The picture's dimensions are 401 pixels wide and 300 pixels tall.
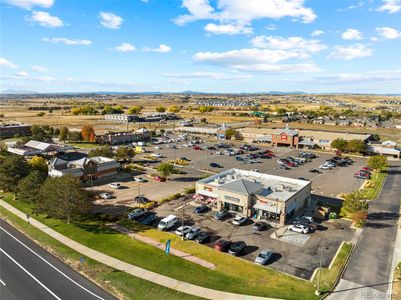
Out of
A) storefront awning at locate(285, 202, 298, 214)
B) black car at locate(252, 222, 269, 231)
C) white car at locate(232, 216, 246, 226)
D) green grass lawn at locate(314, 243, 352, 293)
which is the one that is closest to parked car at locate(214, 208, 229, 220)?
white car at locate(232, 216, 246, 226)

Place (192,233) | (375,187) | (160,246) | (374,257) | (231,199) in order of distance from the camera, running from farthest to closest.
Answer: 1. (375,187)
2. (231,199)
3. (192,233)
4. (160,246)
5. (374,257)

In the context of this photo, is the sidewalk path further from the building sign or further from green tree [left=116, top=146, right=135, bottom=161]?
green tree [left=116, top=146, right=135, bottom=161]

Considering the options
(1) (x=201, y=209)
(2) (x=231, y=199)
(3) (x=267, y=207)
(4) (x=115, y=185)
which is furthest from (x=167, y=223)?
(4) (x=115, y=185)

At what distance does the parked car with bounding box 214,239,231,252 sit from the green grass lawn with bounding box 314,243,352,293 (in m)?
12.5

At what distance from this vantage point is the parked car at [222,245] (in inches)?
1734

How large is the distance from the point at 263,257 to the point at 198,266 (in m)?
8.87

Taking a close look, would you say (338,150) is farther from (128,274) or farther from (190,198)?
(128,274)

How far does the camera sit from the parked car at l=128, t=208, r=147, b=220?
55.2 metres

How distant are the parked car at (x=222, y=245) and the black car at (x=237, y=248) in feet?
2.18

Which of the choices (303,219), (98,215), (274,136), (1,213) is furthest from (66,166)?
(274,136)

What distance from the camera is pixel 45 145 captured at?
337ft

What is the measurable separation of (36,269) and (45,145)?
72747 mm

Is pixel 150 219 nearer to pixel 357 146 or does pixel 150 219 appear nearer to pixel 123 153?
pixel 123 153

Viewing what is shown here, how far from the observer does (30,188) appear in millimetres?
57812
